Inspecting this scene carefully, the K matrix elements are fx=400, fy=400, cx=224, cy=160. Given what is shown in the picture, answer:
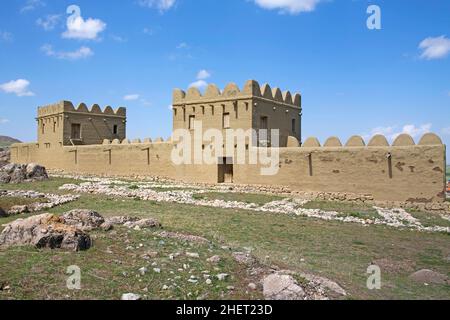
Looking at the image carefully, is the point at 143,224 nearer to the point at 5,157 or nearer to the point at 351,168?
the point at 351,168

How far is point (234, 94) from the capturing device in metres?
23.9

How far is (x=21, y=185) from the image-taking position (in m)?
24.7

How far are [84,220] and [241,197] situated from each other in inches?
426

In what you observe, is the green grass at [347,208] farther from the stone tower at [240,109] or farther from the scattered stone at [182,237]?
the scattered stone at [182,237]

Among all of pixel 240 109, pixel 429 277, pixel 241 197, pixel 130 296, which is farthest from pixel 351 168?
pixel 130 296

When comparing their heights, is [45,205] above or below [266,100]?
below

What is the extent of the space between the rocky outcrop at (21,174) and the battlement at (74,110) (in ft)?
28.8

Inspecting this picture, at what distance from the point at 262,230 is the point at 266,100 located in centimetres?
1360

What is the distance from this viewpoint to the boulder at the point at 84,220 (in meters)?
9.83

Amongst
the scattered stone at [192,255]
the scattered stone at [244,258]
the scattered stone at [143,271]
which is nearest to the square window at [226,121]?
the scattered stone at [244,258]

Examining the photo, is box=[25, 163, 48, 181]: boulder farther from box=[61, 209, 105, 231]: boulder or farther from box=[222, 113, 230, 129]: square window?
box=[61, 209, 105, 231]: boulder

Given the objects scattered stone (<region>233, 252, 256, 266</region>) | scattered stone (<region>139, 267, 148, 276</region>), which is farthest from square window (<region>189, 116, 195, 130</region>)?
scattered stone (<region>139, 267, 148, 276</region>)
